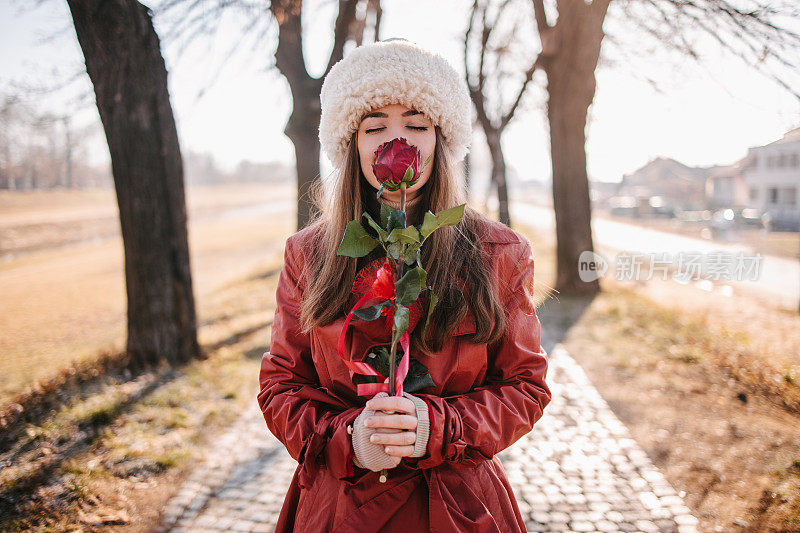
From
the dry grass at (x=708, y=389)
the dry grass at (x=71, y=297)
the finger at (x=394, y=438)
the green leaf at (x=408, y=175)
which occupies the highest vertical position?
the green leaf at (x=408, y=175)

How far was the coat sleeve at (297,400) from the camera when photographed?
1412mm

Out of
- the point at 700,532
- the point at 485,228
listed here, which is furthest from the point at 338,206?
the point at 700,532

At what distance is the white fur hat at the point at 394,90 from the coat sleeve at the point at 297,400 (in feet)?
1.55

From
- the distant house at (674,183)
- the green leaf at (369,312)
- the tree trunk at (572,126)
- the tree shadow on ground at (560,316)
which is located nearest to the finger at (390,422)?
the green leaf at (369,312)

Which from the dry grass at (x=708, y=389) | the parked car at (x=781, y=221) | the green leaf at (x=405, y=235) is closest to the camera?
the green leaf at (x=405, y=235)

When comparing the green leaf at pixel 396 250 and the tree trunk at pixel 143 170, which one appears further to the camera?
the tree trunk at pixel 143 170

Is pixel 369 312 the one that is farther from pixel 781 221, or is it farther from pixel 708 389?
pixel 781 221

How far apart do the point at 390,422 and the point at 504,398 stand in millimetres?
400

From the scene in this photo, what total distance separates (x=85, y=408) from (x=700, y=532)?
15.3ft

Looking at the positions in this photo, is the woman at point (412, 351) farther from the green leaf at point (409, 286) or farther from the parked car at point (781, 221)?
the parked car at point (781, 221)

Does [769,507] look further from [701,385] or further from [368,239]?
[368,239]

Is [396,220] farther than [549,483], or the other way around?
[549,483]

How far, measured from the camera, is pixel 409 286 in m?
1.18

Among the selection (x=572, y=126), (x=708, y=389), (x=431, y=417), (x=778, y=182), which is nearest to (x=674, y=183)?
(x=778, y=182)
